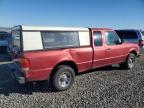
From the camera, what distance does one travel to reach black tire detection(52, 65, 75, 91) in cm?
605

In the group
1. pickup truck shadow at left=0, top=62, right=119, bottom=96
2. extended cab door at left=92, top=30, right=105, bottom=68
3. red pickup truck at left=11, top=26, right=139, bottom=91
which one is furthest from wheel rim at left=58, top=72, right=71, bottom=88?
extended cab door at left=92, top=30, right=105, bottom=68

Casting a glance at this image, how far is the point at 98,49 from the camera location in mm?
7277

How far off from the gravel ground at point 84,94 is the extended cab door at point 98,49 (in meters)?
0.62

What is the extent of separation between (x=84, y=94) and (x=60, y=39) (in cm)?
176

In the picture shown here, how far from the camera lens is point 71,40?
6531mm

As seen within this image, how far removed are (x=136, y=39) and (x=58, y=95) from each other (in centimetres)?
756

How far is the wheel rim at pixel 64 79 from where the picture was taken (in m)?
6.20

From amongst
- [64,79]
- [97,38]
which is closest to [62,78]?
[64,79]

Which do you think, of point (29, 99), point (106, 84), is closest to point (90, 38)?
point (106, 84)

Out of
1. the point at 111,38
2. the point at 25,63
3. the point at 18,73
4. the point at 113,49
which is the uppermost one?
the point at 111,38

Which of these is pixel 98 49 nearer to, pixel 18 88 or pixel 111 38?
pixel 111 38

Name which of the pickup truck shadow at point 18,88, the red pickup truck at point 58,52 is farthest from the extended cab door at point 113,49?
the pickup truck shadow at point 18,88

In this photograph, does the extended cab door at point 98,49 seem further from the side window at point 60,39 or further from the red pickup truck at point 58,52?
the side window at point 60,39

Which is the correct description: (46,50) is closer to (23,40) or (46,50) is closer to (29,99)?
(23,40)
